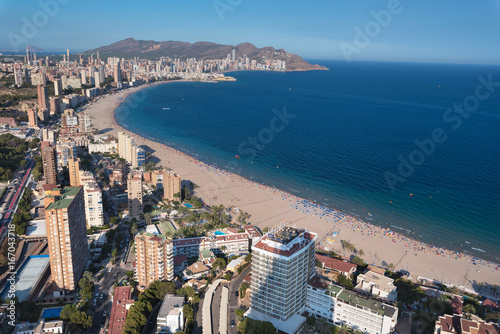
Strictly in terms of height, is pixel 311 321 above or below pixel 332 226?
above

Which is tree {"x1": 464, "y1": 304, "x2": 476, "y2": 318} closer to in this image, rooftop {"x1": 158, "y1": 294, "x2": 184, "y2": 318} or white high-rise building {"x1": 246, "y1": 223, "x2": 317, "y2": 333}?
white high-rise building {"x1": 246, "y1": 223, "x2": 317, "y2": 333}

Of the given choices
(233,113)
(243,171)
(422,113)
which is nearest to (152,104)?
(233,113)

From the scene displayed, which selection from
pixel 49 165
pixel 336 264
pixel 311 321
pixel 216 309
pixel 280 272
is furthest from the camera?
pixel 49 165

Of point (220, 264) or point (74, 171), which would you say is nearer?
point (220, 264)

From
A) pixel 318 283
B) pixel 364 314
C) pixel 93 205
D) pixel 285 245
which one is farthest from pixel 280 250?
pixel 93 205

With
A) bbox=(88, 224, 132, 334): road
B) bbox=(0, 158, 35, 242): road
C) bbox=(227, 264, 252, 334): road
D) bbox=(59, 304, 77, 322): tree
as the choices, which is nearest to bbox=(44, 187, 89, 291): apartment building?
bbox=(88, 224, 132, 334): road

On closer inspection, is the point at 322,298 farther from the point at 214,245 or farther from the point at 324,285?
the point at 214,245

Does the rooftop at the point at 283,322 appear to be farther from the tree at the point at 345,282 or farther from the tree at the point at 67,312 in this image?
the tree at the point at 67,312
